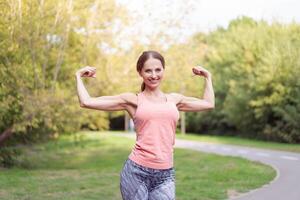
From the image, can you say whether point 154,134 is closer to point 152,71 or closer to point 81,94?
point 152,71

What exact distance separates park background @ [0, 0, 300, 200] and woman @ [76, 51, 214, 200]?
32.9 ft

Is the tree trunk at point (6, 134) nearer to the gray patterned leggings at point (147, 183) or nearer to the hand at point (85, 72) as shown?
the hand at point (85, 72)

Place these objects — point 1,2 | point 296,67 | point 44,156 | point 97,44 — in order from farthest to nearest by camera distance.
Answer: point 296,67
point 44,156
point 97,44
point 1,2

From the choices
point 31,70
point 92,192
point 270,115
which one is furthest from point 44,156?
point 270,115

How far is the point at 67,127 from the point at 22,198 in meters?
7.49

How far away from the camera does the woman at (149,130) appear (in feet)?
10.6

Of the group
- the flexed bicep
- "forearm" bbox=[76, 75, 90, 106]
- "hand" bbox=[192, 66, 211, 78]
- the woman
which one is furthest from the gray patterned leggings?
"hand" bbox=[192, 66, 211, 78]

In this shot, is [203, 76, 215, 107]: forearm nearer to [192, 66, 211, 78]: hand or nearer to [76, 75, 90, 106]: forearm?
[192, 66, 211, 78]: hand

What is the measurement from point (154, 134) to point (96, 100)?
44cm

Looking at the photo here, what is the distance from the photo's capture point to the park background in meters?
14.4

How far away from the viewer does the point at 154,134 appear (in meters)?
3.20

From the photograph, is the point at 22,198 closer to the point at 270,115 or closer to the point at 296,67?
the point at 296,67

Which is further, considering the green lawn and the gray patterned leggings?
the green lawn

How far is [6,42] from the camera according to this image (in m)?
13.2
